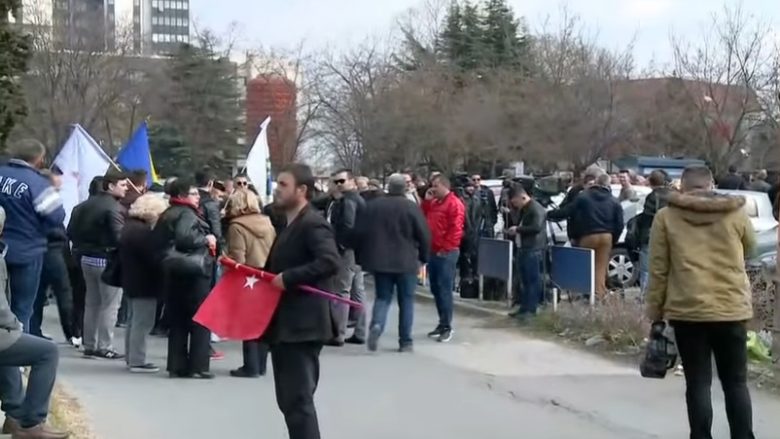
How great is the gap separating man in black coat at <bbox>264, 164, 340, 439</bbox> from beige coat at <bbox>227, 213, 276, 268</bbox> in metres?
4.53

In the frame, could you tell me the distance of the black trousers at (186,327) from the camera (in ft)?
35.6

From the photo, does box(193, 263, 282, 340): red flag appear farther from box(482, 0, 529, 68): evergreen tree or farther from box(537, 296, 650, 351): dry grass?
box(482, 0, 529, 68): evergreen tree

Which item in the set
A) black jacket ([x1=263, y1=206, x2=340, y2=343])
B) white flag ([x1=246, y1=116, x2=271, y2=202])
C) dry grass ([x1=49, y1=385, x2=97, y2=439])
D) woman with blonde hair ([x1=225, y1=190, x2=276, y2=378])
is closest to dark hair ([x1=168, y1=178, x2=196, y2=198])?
woman with blonde hair ([x1=225, y1=190, x2=276, y2=378])

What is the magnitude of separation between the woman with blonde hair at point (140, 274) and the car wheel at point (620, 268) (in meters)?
7.92

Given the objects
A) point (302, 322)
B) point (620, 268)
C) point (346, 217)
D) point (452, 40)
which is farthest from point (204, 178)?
point (452, 40)

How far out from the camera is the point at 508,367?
11.6 metres

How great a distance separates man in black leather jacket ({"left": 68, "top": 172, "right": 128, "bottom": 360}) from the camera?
11.9m

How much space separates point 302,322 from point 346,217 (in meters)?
6.35

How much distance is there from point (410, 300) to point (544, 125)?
35.2m

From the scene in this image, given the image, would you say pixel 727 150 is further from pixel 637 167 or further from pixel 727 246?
pixel 727 246

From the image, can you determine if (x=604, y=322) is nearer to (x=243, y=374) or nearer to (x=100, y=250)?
(x=243, y=374)

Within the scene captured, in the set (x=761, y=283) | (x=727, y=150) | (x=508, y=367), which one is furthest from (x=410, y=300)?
(x=727, y=150)

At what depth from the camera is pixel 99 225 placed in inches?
468

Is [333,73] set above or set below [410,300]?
above
